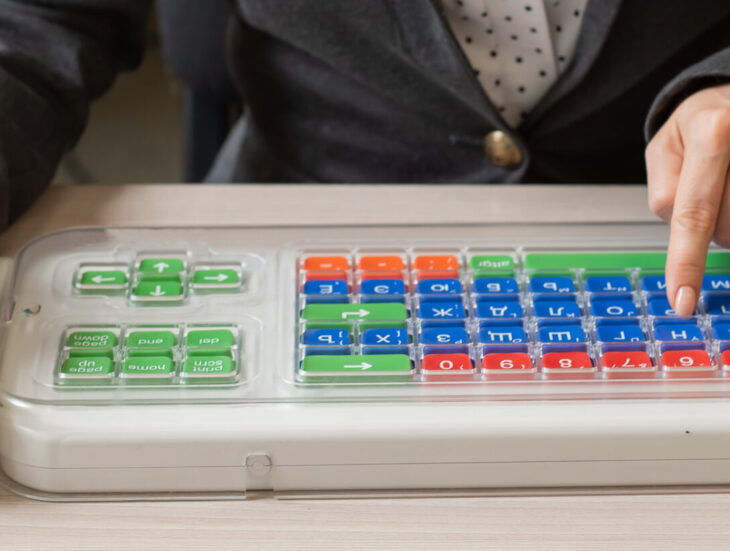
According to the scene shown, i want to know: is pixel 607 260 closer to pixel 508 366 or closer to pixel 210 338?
pixel 508 366

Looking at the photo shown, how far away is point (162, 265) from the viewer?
49 cm

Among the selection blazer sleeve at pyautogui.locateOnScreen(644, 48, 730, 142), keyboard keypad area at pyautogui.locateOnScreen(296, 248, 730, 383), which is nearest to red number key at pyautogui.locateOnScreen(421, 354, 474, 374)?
keyboard keypad area at pyautogui.locateOnScreen(296, 248, 730, 383)

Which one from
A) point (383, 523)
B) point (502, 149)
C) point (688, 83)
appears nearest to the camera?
point (383, 523)

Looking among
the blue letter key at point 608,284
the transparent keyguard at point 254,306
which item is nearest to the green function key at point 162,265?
the transparent keyguard at point 254,306

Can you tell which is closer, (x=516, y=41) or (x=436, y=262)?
(x=436, y=262)

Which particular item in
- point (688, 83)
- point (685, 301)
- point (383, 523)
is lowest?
point (383, 523)

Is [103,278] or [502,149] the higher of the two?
[502,149]

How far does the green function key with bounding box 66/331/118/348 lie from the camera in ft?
1.43

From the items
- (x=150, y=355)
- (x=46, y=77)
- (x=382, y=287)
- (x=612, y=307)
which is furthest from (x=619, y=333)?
Answer: (x=46, y=77)

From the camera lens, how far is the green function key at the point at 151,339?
44cm

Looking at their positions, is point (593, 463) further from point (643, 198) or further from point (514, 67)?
point (514, 67)

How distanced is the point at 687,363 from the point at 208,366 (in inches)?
9.0

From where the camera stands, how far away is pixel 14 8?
0.57 m

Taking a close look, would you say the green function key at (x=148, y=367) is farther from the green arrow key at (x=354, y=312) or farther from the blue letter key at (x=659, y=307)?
the blue letter key at (x=659, y=307)
